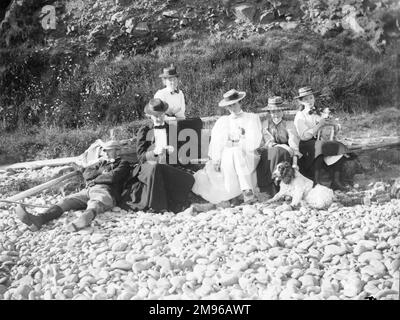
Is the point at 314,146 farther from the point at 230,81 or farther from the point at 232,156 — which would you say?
the point at 230,81

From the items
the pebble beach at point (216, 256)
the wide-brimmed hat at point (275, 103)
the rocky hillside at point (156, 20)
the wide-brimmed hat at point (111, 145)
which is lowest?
the pebble beach at point (216, 256)

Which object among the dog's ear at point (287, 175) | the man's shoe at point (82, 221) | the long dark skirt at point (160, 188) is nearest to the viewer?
the man's shoe at point (82, 221)

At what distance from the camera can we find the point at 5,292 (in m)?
3.14

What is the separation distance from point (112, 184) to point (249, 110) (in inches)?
47.0

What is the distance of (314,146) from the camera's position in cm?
402

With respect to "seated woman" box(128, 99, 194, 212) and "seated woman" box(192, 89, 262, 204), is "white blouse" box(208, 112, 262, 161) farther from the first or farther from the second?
"seated woman" box(128, 99, 194, 212)

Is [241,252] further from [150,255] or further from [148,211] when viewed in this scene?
[148,211]

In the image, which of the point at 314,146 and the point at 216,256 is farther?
the point at 314,146

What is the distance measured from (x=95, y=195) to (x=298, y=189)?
4.88ft

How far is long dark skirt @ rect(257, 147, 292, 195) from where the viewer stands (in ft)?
12.9

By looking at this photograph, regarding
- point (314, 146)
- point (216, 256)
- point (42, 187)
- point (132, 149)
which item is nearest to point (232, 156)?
point (314, 146)

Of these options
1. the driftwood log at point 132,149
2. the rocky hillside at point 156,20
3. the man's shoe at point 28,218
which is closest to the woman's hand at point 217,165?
the driftwood log at point 132,149

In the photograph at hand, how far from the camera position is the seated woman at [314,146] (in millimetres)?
3949

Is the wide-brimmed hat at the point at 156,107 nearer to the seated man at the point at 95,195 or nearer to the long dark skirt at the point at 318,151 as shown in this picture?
the seated man at the point at 95,195
